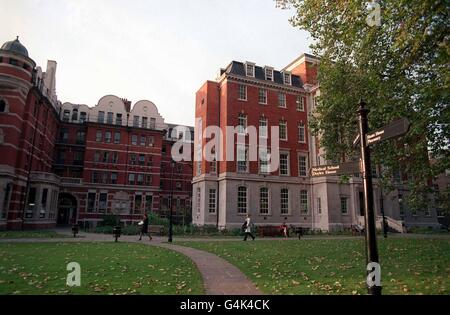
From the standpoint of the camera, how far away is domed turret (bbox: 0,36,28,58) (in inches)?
1194

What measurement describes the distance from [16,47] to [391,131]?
3766 cm

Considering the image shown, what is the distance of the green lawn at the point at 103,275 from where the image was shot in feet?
21.1

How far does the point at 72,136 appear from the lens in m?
46.9

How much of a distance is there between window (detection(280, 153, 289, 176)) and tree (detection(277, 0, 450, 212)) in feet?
57.2

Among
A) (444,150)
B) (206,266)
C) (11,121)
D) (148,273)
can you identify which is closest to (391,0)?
(444,150)

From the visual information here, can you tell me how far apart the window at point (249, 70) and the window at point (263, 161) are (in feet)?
29.4

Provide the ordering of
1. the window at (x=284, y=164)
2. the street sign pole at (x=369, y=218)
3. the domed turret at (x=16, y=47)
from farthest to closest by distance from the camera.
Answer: the window at (x=284, y=164), the domed turret at (x=16, y=47), the street sign pole at (x=369, y=218)

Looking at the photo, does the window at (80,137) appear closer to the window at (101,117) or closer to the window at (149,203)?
the window at (101,117)

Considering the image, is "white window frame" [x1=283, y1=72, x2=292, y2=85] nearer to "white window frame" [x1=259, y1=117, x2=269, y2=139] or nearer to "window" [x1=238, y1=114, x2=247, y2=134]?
"white window frame" [x1=259, y1=117, x2=269, y2=139]

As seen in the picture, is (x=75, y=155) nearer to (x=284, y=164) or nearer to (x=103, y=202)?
(x=103, y=202)

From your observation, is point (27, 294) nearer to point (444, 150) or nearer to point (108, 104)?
point (444, 150)

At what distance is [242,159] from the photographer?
31422 millimetres

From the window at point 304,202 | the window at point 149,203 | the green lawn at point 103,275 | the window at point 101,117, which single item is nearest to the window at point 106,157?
the window at point 101,117

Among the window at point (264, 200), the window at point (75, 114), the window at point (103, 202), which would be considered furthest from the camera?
the window at point (75, 114)
